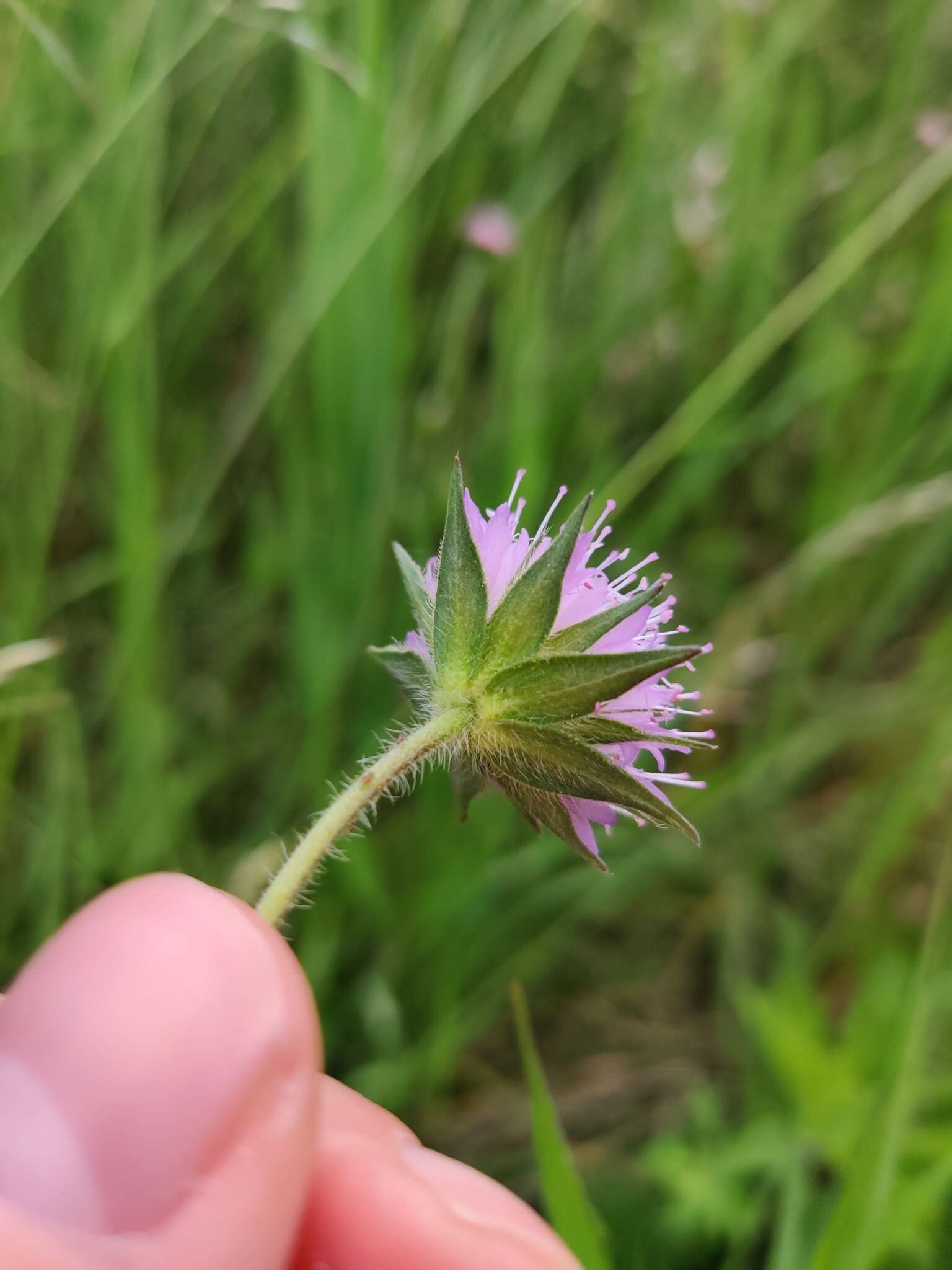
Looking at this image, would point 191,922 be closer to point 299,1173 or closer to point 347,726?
point 299,1173

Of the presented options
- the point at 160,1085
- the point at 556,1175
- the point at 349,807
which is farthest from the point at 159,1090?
the point at 556,1175

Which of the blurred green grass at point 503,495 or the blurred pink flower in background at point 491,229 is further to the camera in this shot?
the blurred pink flower in background at point 491,229

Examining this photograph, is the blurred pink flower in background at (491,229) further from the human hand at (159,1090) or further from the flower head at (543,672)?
the human hand at (159,1090)

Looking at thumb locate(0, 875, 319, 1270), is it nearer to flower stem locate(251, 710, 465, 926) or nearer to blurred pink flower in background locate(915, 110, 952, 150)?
flower stem locate(251, 710, 465, 926)

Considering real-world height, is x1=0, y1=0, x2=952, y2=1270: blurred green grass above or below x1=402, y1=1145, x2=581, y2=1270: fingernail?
above

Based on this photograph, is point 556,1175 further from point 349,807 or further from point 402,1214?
point 349,807

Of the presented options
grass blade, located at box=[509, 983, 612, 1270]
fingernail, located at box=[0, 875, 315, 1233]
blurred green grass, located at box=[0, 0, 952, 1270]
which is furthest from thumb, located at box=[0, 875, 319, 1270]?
blurred green grass, located at box=[0, 0, 952, 1270]

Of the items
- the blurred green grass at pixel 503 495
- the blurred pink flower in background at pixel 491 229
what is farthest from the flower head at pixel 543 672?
the blurred pink flower in background at pixel 491 229
